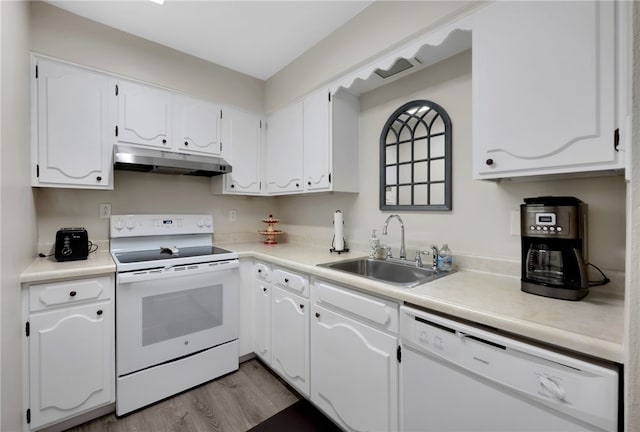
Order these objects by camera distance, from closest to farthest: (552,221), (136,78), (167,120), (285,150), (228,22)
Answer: (552,221)
(228,22)
(136,78)
(167,120)
(285,150)

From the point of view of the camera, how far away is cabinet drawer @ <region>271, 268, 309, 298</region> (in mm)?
1737

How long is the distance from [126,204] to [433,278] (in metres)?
2.31

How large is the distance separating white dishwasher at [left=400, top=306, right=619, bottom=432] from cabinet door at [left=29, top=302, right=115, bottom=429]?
1667mm

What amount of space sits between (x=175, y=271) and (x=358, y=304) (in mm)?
1235

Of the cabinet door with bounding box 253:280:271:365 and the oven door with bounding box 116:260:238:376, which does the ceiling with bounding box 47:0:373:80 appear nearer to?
the oven door with bounding box 116:260:238:376

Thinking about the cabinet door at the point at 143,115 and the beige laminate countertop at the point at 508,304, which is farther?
the cabinet door at the point at 143,115

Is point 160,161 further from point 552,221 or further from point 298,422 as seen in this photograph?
point 552,221

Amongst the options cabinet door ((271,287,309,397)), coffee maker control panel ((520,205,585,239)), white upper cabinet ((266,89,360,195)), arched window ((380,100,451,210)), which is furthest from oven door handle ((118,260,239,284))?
coffee maker control panel ((520,205,585,239))

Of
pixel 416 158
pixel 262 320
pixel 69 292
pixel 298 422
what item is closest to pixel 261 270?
pixel 262 320

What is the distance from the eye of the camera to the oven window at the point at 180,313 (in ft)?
5.84

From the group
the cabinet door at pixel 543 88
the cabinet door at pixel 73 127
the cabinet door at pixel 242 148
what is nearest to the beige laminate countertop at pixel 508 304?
the cabinet door at pixel 543 88

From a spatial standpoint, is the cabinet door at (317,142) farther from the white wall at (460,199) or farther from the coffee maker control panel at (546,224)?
the coffee maker control panel at (546,224)

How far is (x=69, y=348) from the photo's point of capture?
1557mm

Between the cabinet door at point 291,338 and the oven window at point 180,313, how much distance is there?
17.1 inches
